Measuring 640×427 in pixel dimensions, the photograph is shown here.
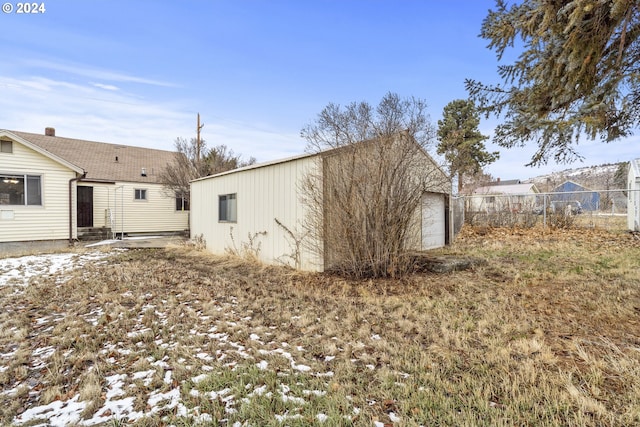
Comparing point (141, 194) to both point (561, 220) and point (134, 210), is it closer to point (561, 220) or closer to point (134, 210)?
point (134, 210)

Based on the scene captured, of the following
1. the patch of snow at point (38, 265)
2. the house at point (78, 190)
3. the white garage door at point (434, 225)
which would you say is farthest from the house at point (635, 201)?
the house at point (78, 190)

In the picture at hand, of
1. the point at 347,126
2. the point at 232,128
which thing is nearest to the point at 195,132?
the point at 232,128

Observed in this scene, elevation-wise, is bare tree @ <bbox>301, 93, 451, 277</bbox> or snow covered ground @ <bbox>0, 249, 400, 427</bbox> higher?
bare tree @ <bbox>301, 93, 451, 277</bbox>

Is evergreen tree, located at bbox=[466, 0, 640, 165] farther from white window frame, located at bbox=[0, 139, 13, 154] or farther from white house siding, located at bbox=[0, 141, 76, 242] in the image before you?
white window frame, located at bbox=[0, 139, 13, 154]

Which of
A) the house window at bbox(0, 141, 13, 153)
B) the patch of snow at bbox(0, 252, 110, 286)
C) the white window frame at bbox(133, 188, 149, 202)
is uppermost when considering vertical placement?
the house window at bbox(0, 141, 13, 153)

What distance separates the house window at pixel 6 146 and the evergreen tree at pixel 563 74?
14307 mm

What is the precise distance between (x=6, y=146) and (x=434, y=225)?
14.9m

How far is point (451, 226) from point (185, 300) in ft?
29.8

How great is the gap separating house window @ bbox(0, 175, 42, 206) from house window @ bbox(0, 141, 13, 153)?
2.89 ft

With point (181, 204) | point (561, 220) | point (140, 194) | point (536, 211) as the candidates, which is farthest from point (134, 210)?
point (561, 220)

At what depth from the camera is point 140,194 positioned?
→ 623 inches

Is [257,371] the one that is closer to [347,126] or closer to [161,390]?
[161,390]

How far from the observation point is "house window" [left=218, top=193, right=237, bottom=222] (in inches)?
374

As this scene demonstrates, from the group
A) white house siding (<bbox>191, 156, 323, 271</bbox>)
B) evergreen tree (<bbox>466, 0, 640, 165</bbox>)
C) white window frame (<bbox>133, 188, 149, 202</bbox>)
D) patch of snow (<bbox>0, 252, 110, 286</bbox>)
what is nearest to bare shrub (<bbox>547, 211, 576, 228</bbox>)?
evergreen tree (<bbox>466, 0, 640, 165</bbox>)
